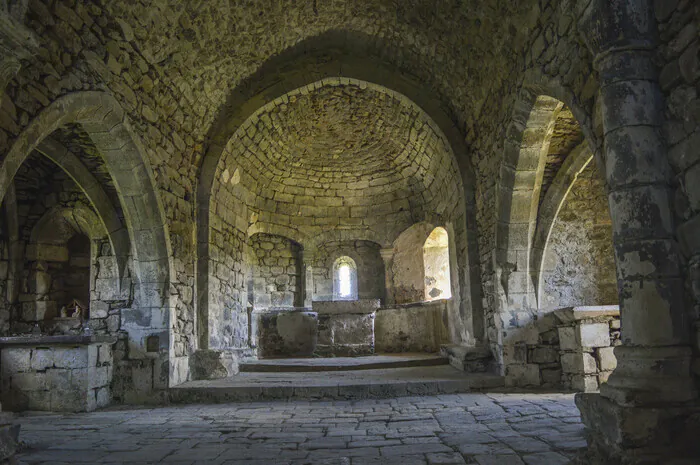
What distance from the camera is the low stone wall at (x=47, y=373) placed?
5.71 m

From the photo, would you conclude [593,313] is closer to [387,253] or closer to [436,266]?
[436,266]

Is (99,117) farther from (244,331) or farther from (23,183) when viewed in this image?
(244,331)

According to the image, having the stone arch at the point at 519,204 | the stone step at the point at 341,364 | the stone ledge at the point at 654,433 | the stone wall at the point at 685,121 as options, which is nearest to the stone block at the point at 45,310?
the stone step at the point at 341,364

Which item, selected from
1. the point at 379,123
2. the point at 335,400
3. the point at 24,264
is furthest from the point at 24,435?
the point at 379,123

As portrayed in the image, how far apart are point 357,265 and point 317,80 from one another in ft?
16.5

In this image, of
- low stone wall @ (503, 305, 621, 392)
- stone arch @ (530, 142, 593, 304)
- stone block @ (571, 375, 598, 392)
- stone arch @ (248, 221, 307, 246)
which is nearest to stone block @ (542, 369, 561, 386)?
low stone wall @ (503, 305, 621, 392)

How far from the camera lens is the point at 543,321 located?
6.19 metres

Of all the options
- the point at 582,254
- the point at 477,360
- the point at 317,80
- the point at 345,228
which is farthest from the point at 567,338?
the point at 345,228

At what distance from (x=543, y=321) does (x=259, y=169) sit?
19.0 feet

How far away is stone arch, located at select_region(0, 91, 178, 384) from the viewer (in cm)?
558

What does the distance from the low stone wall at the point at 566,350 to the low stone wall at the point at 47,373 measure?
16.4 ft

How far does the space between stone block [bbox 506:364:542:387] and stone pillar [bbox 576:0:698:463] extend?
10.2 ft

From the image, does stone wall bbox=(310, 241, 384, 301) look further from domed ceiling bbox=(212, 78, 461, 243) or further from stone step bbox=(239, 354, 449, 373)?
stone step bbox=(239, 354, 449, 373)

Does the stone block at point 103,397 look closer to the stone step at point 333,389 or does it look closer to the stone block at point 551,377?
the stone step at point 333,389
